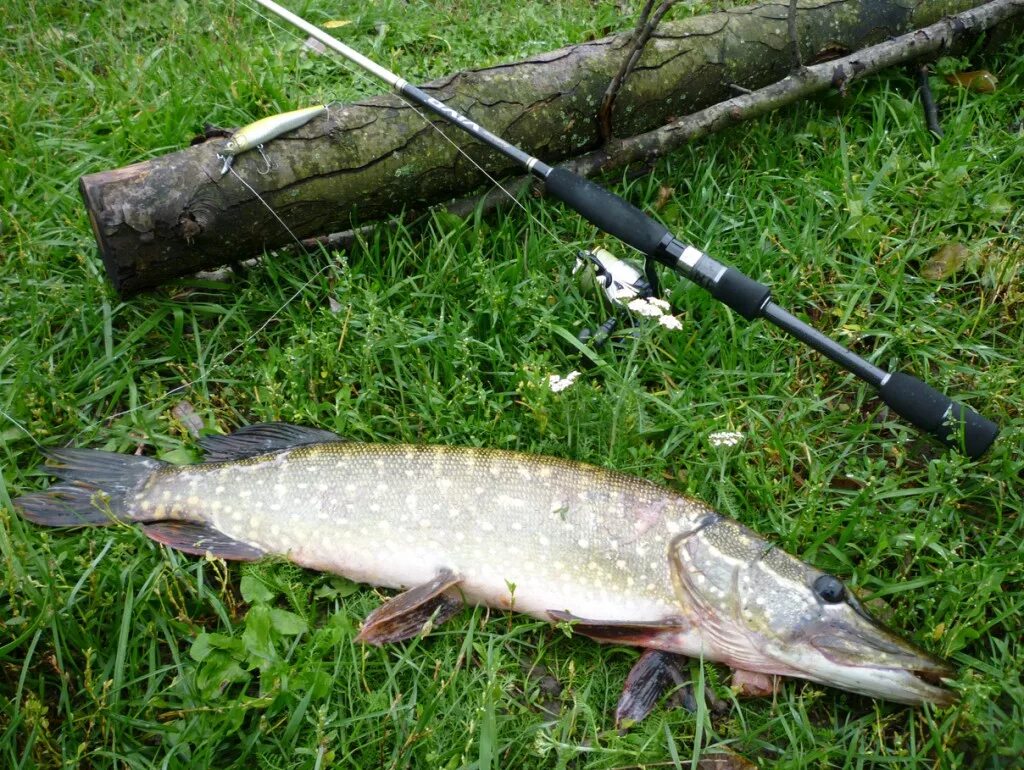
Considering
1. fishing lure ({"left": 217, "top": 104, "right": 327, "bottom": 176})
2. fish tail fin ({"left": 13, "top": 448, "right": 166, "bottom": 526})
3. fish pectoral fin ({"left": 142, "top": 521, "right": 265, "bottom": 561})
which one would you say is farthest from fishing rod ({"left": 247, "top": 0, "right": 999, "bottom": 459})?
fish tail fin ({"left": 13, "top": 448, "right": 166, "bottom": 526})

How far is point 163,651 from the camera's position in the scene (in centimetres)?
289

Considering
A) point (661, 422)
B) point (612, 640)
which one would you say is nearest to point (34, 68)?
point (661, 422)

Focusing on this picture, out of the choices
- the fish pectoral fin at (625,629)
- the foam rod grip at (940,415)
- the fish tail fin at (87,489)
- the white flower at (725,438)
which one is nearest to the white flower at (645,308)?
the white flower at (725,438)

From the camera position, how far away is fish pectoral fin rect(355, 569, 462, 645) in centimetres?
286

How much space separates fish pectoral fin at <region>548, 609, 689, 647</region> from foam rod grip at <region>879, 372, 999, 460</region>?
1282 millimetres

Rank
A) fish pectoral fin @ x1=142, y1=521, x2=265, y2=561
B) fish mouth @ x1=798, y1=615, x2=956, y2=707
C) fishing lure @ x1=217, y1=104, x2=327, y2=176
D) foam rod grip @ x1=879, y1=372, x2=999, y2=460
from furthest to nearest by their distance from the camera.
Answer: fishing lure @ x1=217, y1=104, x2=327, y2=176 < foam rod grip @ x1=879, y1=372, x2=999, y2=460 < fish pectoral fin @ x1=142, y1=521, x2=265, y2=561 < fish mouth @ x1=798, y1=615, x2=956, y2=707

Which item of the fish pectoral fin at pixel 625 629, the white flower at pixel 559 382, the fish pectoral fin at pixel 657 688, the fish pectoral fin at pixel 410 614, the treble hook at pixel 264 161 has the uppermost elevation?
the treble hook at pixel 264 161

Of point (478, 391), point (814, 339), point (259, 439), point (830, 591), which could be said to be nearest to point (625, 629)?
point (830, 591)

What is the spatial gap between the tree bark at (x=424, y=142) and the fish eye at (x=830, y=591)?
244cm

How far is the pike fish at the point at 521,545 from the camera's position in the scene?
2.77 m

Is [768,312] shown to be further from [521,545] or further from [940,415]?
[521,545]

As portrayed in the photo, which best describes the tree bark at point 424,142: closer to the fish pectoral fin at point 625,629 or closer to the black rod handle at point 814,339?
the black rod handle at point 814,339

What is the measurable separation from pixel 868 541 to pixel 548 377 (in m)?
1.44

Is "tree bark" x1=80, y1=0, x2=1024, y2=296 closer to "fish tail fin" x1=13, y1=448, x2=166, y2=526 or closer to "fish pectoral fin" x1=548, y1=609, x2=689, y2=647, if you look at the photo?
"fish tail fin" x1=13, y1=448, x2=166, y2=526
